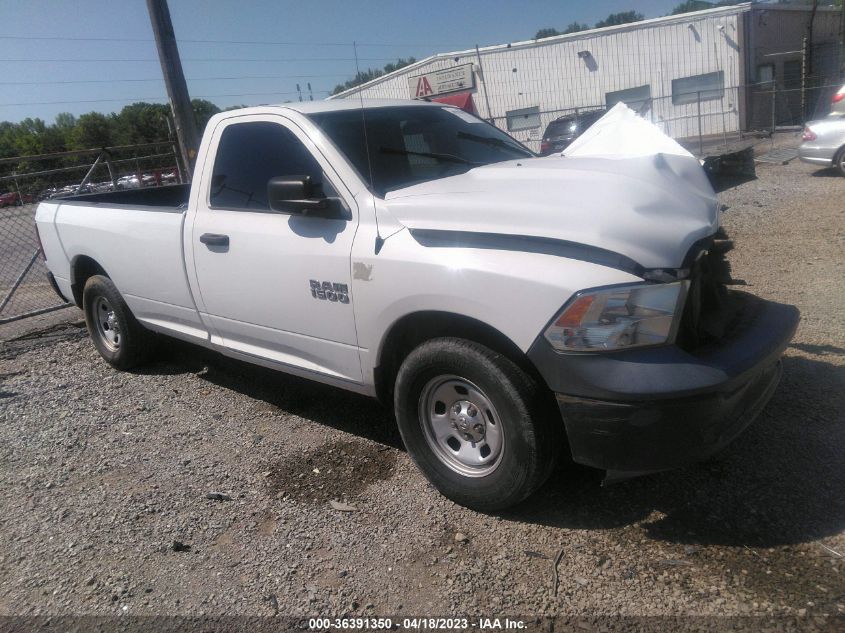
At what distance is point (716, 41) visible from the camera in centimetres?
2636

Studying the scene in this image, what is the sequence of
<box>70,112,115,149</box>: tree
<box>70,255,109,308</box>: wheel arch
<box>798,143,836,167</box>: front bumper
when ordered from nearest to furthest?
<box>70,255,109,308</box>: wheel arch, <box>798,143,836,167</box>: front bumper, <box>70,112,115,149</box>: tree

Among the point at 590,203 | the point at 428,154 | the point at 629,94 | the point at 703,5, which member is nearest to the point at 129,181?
the point at 428,154

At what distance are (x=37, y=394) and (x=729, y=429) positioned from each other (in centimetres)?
510

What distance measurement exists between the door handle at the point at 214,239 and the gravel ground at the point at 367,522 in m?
1.22

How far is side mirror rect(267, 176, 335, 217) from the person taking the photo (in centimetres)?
338

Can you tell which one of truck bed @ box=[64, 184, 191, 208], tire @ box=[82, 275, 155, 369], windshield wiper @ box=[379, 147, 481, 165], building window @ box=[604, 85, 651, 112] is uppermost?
building window @ box=[604, 85, 651, 112]

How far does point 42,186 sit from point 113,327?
5.34 meters

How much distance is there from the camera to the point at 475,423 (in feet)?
10.2

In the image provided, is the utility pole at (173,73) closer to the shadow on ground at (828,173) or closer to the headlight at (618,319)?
the headlight at (618,319)

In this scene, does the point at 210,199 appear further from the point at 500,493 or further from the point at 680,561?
the point at 680,561

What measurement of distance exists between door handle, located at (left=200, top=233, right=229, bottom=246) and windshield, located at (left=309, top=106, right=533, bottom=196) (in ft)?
2.92

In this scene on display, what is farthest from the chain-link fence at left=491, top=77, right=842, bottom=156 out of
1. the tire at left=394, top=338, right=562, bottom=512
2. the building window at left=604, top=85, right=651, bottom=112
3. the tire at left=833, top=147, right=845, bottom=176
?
the tire at left=394, top=338, right=562, bottom=512

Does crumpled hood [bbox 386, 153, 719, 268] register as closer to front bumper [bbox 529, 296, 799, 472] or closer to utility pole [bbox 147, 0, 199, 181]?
front bumper [bbox 529, 296, 799, 472]

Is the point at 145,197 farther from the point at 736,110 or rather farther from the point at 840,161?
the point at 736,110
